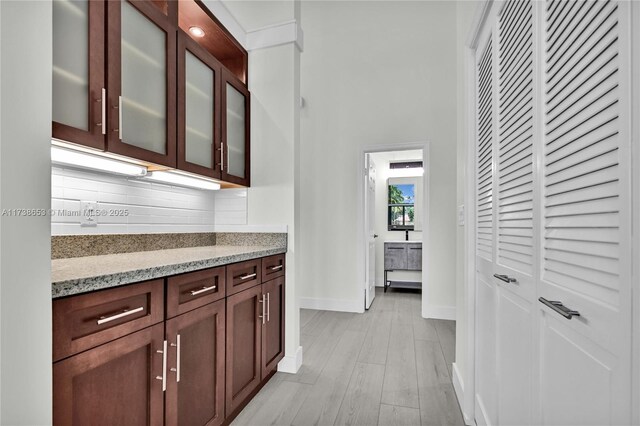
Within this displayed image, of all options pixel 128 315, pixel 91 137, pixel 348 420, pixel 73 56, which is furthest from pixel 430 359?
pixel 73 56

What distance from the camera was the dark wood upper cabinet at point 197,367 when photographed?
1282 mm

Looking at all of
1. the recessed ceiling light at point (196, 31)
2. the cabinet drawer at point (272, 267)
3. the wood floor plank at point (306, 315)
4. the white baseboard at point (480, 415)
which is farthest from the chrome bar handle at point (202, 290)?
the wood floor plank at point (306, 315)

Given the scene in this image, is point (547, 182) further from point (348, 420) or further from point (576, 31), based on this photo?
point (348, 420)

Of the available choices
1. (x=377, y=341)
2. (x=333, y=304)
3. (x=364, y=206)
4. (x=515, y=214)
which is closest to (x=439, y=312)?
(x=377, y=341)

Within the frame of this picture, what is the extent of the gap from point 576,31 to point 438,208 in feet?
10.4

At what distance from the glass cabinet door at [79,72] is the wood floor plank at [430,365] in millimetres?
2345

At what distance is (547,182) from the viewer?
37.2 inches

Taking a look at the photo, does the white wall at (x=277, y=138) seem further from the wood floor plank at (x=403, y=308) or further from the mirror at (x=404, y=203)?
the mirror at (x=404, y=203)

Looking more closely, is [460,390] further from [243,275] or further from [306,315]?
[306,315]

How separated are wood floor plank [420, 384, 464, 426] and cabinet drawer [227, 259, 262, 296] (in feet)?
4.03

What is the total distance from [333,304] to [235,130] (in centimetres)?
258

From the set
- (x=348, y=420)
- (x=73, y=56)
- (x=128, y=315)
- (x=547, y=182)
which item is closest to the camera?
(x=547, y=182)

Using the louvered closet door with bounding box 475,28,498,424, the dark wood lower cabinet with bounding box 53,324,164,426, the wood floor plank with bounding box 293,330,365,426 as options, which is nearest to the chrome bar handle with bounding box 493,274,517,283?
the louvered closet door with bounding box 475,28,498,424

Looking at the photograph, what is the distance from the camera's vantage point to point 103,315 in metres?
1.01
